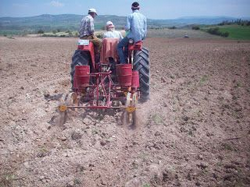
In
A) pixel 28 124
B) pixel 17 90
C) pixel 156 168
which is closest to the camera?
pixel 156 168

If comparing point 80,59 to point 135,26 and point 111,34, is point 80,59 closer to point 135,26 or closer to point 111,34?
point 111,34

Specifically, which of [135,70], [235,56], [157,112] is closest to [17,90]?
[135,70]

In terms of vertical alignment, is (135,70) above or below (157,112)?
above

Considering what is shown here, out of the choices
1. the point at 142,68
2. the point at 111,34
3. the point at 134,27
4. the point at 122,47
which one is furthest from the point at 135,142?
the point at 111,34

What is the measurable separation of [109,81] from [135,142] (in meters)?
1.53

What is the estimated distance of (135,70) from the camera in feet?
20.4

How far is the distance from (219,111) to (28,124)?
11.6 ft

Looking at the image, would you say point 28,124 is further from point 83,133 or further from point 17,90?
point 17,90

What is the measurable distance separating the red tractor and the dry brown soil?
0.28 m

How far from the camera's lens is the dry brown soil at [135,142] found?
12.3 ft

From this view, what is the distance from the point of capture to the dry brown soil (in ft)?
12.3

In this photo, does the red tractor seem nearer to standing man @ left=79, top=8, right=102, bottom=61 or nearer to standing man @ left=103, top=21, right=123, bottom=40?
standing man @ left=79, top=8, right=102, bottom=61

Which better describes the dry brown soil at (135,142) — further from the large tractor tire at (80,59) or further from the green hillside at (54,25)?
the green hillside at (54,25)

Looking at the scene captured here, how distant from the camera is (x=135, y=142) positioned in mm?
4656
